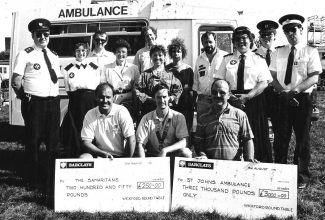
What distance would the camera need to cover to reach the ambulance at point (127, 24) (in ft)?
22.8

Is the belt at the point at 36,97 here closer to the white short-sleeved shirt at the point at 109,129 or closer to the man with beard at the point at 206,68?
the white short-sleeved shirt at the point at 109,129

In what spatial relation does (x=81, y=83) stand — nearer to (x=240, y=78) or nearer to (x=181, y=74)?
(x=181, y=74)

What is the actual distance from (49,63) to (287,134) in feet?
10.5

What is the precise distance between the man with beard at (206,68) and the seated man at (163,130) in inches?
31.4

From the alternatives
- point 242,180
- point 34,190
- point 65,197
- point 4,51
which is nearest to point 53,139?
point 34,190

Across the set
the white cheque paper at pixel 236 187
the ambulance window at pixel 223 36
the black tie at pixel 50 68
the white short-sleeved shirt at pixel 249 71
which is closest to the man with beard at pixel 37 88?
A: the black tie at pixel 50 68

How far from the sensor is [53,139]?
17.1ft

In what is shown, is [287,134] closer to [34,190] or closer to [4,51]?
[34,190]

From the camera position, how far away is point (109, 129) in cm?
445

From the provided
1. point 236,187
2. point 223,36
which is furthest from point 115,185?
point 223,36

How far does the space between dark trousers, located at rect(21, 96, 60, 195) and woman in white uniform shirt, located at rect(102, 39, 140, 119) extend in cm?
79

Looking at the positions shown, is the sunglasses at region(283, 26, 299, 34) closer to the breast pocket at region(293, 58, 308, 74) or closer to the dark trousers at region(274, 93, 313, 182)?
the breast pocket at region(293, 58, 308, 74)

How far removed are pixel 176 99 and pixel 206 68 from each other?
1.90 ft

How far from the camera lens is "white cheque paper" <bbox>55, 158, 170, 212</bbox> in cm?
399
